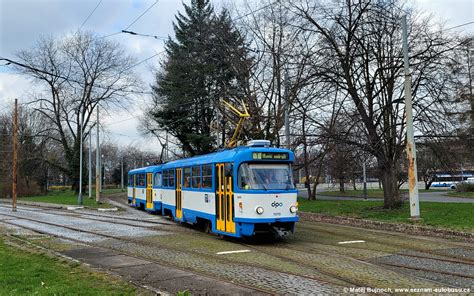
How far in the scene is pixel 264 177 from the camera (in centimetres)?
1377

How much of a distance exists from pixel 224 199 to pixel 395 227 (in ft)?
22.2

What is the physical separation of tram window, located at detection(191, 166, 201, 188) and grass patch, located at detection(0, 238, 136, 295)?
6.82 m

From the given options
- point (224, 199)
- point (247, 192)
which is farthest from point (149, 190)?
point (247, 192)

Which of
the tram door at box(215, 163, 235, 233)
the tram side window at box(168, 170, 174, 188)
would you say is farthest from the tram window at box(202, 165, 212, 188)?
the tram side window at box(168, 170, 174, 188)

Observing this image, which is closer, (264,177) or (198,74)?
(264,177)

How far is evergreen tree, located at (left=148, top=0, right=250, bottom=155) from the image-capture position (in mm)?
30914

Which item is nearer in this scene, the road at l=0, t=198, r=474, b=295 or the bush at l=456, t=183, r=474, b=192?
the road at l=0, t=198, r=474, b=295

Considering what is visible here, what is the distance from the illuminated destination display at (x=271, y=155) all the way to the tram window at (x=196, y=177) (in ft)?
12.4

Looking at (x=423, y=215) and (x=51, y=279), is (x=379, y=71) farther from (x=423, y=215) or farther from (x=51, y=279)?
(x=51, y=279)

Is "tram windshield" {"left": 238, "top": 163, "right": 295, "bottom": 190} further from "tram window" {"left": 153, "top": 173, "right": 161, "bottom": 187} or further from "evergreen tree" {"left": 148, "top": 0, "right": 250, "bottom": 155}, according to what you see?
"evergreen tree" {"left": 148, "top": 0, "right": 250, "bottom": 155}

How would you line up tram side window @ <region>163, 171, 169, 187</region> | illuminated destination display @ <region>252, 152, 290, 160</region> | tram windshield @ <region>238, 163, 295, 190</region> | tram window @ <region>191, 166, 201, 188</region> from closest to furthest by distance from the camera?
1. tram windshield @ <region>238, 163, 295, 190</region>
2. illuminated destination display @ <region>252, 152, 290, 160</region>
3. tram window @ <region>191, 166, 201, 188</region>
4. tram side window @ <region>163, 171, 169, 187</region>

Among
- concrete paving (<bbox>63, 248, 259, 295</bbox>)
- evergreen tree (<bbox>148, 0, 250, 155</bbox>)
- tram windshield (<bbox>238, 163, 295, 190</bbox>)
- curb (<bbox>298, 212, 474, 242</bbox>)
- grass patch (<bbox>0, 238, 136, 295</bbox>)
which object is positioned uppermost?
evergreen tree (<bbox>148, 0, 250, 155</bbox>)

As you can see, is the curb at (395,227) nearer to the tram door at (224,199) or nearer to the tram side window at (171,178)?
the tram door at (224,199)

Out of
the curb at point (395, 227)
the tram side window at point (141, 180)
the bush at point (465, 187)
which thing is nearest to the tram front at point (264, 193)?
the curb at point (395, 227)
